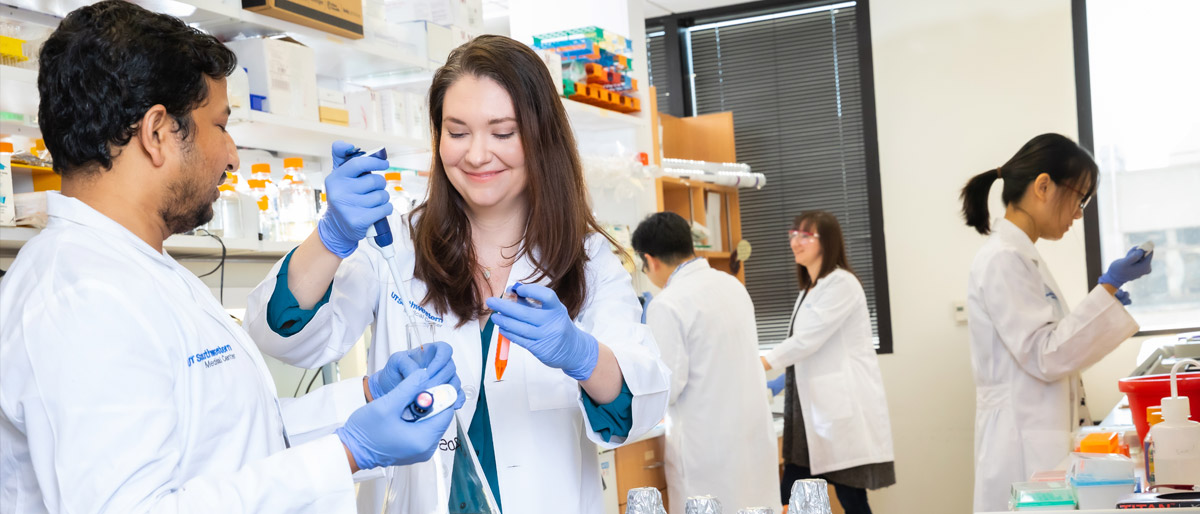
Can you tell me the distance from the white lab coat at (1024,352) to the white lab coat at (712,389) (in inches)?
35.6

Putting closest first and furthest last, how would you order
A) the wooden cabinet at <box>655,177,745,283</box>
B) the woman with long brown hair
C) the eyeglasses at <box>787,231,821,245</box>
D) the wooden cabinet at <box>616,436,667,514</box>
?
the woman with long brown hair
the wooden cabinet at <box>616,436,667,514</box>
the eyeglasses at <box>787,231,821,245</box>
the wooden cabinet at <box>655,177,745,283</box>

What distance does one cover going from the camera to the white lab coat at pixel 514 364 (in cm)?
149

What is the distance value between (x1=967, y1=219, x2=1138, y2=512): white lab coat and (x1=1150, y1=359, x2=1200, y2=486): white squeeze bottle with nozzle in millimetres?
865

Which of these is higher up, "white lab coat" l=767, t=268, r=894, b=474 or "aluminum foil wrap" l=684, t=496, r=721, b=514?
"aluminum foil wrap" l=684, t=496, r=721, b=514

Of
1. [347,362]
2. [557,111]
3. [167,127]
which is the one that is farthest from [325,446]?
[347,362]

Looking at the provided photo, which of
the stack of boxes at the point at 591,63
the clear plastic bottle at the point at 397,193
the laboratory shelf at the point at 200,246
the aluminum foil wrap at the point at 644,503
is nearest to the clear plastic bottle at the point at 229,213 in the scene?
the laboratory shelf at the point at 200,246

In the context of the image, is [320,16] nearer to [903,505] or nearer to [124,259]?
[124,259]

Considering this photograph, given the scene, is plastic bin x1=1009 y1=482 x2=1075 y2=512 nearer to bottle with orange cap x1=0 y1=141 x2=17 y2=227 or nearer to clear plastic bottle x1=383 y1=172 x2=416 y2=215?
clear plastic bottle x1=383 y1=172 x2=416 y2=215

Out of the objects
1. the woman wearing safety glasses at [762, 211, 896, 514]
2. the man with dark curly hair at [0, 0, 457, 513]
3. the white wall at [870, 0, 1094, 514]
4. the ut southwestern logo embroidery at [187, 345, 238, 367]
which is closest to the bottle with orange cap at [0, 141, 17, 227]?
the man with dark curly hair at [0, 0, 457, 513]

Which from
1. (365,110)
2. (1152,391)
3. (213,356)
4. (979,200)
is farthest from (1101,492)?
(365,110)

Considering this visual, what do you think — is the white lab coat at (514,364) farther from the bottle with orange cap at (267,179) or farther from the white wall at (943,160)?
the white wall at (943,160)

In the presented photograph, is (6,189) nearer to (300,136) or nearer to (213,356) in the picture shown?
(300,136)

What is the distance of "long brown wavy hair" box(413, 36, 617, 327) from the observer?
5.08ft

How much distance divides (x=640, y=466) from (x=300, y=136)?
199cm
